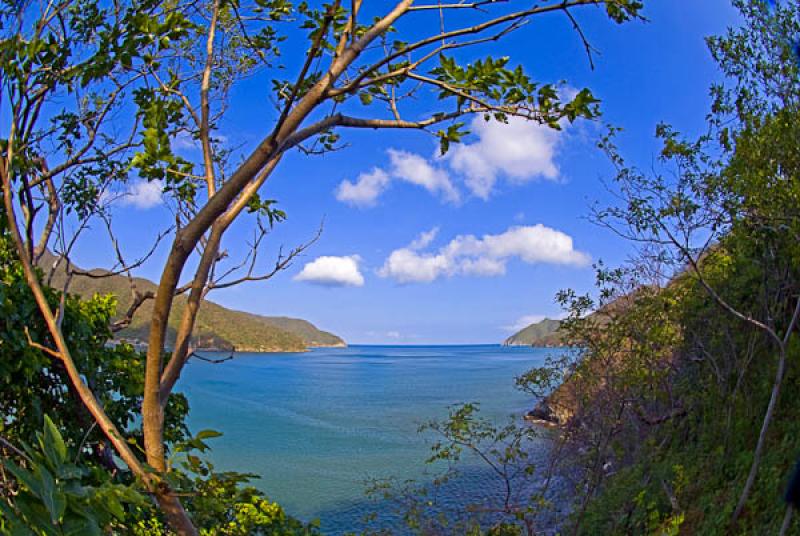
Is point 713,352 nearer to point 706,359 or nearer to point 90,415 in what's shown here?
point 706,359

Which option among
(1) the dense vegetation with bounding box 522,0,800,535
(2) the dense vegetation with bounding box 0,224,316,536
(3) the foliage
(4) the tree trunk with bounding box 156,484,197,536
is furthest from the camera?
(1) the dense vegetation with bounding box 522,0,800,535

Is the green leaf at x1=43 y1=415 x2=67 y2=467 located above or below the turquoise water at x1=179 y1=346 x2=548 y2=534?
above

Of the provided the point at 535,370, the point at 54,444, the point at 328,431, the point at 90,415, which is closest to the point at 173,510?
the point at 54,444

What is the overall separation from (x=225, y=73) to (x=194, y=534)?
2.17 meters

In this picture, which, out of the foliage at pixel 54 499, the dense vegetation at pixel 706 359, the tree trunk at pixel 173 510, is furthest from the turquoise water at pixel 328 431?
the foliage at pixel 54 499

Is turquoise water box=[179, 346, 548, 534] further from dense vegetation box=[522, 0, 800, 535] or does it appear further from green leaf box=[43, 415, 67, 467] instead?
green leaf box=[43, 415, 67, 467]

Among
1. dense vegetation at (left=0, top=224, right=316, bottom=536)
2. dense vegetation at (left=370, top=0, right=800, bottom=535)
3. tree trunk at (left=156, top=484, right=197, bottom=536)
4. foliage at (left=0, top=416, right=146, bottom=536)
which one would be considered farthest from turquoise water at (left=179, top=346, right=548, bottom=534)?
foliage at (left=0, top=416, right=146, bottom=536)

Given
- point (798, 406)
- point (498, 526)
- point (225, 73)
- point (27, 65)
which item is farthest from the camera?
point (498, 526)

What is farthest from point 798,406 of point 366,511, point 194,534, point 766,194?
point 366,511

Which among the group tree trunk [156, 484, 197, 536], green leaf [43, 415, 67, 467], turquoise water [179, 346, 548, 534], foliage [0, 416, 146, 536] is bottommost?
turquoise water [179, 346, 548, 534]

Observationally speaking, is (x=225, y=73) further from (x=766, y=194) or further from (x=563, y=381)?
A: (x=563, y=381)

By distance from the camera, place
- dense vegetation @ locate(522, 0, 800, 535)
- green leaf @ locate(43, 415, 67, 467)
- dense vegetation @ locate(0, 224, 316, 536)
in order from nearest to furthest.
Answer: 1. green leaf @ locate(43, 415, 67, 467)
2. dense vegetation @ locate(0, 224, 316, 536)
3. dense vegetation @ locate(522, 0, 800, 535)

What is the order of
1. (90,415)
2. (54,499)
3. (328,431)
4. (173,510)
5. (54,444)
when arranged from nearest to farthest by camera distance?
(54,499), (54,444), (173,510), (90,415), (328,431)

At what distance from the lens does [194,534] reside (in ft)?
5.50
